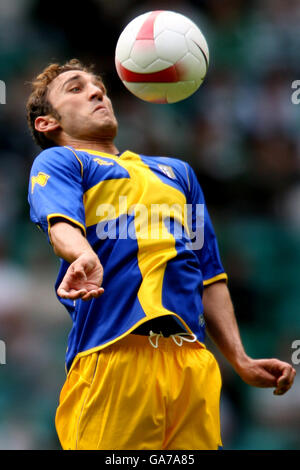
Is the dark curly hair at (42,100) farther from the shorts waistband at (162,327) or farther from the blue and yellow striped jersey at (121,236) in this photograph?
the shorts waistband at (162,327)

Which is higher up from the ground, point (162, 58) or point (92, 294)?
point (162, 58)

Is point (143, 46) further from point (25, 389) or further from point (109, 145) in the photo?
point (25, 389)

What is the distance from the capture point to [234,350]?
357 centimetres

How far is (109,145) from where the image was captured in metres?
3.75

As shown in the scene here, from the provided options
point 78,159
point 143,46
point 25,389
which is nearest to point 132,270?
point 78,159

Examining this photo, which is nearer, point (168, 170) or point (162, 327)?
point (162, 327)

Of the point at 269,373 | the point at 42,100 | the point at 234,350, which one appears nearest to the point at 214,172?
the point at 42,100

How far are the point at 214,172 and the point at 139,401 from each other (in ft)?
16.0

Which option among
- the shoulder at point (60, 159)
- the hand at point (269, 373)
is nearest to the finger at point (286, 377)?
the hand at point (269, 373)

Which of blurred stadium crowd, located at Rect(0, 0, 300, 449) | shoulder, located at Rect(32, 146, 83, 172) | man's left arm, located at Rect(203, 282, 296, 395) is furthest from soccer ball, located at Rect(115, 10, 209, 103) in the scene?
blurred stadium crowd, located at Rect(0, 0, 300, 449)

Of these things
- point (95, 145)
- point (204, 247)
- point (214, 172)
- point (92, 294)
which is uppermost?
point (95, 145)

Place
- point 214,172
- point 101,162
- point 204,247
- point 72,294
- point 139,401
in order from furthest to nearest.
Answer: point 214,172, point 204,247, point 101,162, point 139,401, point 72,294

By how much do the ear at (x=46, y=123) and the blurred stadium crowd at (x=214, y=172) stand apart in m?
3.12

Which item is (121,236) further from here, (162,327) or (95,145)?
(95,145)
